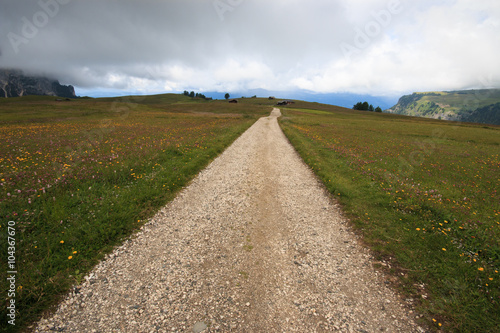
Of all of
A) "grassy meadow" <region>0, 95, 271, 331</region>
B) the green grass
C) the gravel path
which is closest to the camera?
the gravel path

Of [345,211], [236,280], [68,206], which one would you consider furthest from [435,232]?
[68,206]

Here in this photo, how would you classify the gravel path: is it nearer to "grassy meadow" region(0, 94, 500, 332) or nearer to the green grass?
"grassy meadow" region(0, 94, 500, 332)

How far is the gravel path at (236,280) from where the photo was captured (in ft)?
14.7

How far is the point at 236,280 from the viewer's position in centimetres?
560

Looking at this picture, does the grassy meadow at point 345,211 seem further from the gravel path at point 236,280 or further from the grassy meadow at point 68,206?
the gravel path at point 236,280

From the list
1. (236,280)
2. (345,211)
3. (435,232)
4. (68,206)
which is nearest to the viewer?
(236,280)

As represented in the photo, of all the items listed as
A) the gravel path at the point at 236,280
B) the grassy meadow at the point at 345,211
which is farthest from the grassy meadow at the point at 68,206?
the gravel path at the point at 236,280

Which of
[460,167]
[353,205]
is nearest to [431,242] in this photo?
[353,205]

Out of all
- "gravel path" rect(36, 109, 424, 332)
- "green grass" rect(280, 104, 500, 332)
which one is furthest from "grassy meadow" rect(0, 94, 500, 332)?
"gravel path" rect(36, 109, 424, 332)

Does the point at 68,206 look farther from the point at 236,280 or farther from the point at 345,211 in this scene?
the point at 345,211

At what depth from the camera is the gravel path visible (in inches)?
176

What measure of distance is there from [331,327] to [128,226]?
7.10m

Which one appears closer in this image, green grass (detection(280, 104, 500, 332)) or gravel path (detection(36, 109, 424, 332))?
gravel path (detection(36, 109, 424, 332))

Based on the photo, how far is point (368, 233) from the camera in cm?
781
